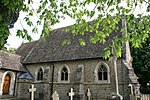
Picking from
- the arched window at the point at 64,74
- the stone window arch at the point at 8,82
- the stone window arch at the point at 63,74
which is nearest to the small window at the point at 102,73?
the stone window arch at the point at 63,74

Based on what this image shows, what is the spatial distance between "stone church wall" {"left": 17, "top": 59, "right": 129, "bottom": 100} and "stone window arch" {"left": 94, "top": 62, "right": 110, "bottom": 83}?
0.32 meters

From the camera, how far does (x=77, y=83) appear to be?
1567 cm

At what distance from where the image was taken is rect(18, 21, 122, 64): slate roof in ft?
55.6

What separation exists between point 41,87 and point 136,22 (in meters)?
15.3

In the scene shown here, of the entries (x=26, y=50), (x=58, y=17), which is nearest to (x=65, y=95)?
(x=26, y=50)

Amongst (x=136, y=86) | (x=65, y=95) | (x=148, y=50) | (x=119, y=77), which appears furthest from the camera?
(x=148, y=50)

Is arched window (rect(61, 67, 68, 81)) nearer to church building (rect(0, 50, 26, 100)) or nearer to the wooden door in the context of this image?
church building (rect(0, 50, 26, 100))

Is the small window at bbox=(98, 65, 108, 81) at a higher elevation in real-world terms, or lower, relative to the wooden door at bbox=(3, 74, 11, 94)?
higher

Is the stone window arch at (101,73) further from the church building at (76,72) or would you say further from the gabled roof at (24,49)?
the gabled roof at (24,49)

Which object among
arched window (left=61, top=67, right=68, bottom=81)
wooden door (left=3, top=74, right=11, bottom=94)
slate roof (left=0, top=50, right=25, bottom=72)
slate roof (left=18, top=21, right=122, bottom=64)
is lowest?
wooden door (left=3, top=74, right=11, bottom=94)

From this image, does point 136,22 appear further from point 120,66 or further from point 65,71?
point 65,71

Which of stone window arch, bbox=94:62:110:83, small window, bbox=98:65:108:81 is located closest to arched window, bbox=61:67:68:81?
stone window arch, bbox=94:62:110:83

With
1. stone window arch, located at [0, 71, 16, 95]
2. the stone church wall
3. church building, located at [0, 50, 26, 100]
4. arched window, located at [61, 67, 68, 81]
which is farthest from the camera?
arched window, located at [61, 67, 68, 81]

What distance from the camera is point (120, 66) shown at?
49.3ft
